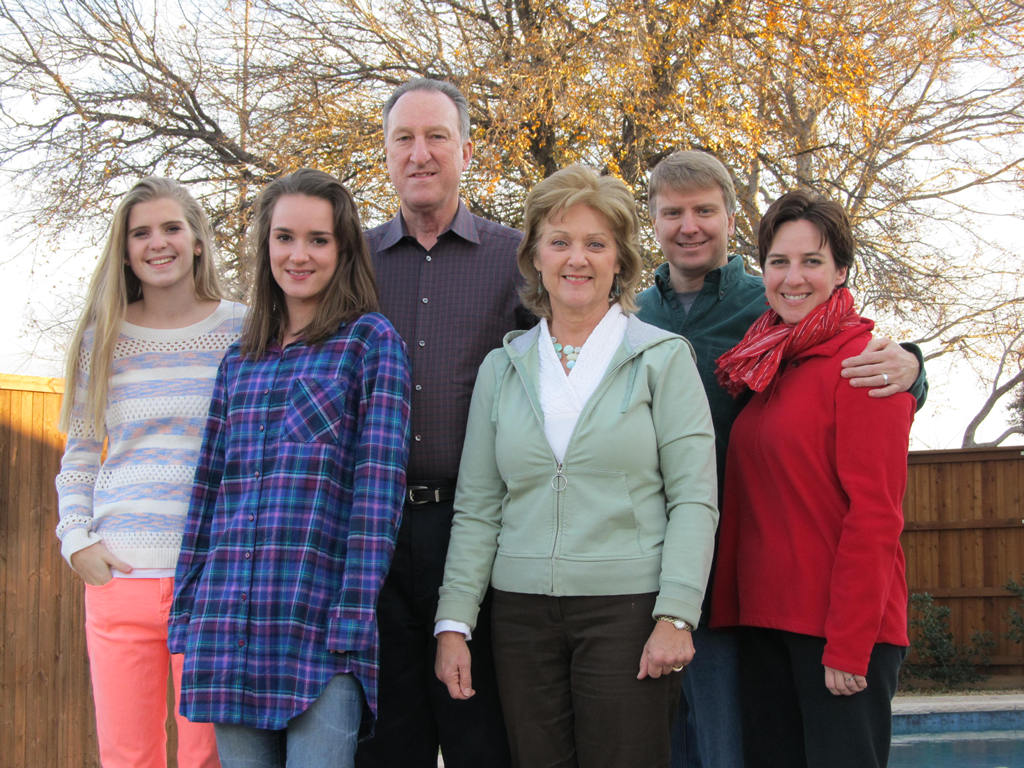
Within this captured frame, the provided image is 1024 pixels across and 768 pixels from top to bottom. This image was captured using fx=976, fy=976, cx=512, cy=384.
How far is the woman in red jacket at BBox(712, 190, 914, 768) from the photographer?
202cm

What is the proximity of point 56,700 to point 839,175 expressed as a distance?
7.85 m

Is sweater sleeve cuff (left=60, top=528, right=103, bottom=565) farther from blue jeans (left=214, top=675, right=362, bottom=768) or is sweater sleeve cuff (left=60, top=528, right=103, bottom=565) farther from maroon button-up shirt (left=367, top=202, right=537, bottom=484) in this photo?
maroon button-up shirt (left=367, top=202, right=537, bottom=484)

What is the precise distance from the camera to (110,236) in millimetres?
2510

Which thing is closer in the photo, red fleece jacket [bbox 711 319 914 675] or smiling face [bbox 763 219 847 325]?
red fleece jacket [bbox 711 319 914 675]

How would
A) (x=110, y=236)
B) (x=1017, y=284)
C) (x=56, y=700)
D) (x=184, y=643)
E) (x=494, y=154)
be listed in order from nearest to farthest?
1. (x=184, y=643)
2. (x=110, y=236)
3. (x=56, y=700)
4. (x=494, y=154)
5. (x=1017, y=284)

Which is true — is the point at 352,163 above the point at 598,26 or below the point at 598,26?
below

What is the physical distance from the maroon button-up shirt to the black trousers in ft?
1.77

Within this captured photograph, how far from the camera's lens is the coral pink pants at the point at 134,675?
2.22m

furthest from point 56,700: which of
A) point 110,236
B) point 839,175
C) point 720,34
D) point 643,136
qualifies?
point 839,175

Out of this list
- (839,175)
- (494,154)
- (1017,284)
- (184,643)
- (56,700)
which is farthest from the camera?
(1017,284)

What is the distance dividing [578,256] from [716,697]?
3.84 ft

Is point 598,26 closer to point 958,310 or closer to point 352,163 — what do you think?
point 352,163

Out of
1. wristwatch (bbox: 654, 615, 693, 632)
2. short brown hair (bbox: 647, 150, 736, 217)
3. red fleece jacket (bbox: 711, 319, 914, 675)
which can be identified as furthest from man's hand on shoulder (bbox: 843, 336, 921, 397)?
short brown hair (bbox: 647, 150, 736, 217)

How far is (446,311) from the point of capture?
2.56 meters
